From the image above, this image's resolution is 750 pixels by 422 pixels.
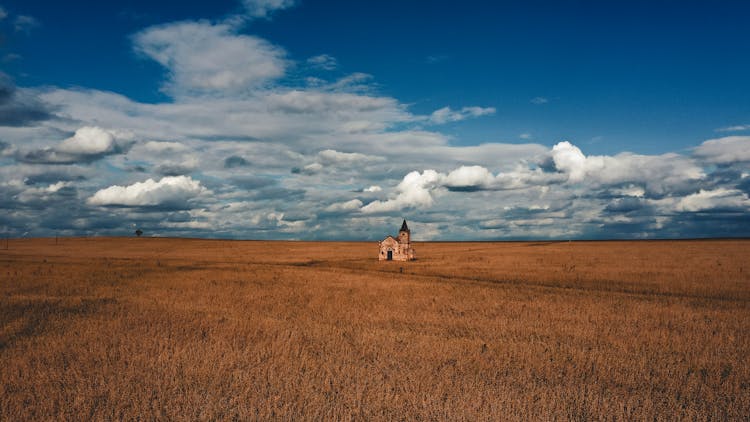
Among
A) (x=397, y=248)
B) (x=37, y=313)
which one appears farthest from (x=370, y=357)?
(x=397, y=248)

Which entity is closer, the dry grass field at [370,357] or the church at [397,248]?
the dry grass field at [370,357]

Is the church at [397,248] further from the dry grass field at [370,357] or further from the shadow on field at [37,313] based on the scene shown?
the shadow on field at [37,313]

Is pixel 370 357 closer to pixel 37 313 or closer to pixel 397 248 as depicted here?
pixel 37 313

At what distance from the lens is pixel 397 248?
208 feet

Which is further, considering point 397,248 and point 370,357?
point 397,248

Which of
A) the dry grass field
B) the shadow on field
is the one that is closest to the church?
the dry grass field

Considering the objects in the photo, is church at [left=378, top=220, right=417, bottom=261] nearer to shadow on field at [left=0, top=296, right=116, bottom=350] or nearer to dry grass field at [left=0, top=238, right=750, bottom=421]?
dry grass field at [left=0, top=238, right=750, bottom=421]

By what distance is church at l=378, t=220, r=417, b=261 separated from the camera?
63.2 meters

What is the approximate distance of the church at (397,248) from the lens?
63219 mm

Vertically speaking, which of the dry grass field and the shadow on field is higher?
the shadow on field

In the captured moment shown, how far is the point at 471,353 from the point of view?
12070mm

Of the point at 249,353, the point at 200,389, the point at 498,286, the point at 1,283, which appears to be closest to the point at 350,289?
the point at 498,286

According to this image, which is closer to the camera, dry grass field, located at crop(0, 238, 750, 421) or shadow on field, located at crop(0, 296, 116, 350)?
dry grass field, located at crop(0, 238, 750, 421)

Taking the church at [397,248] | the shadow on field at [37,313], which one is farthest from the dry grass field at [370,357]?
the church at [397,248]
